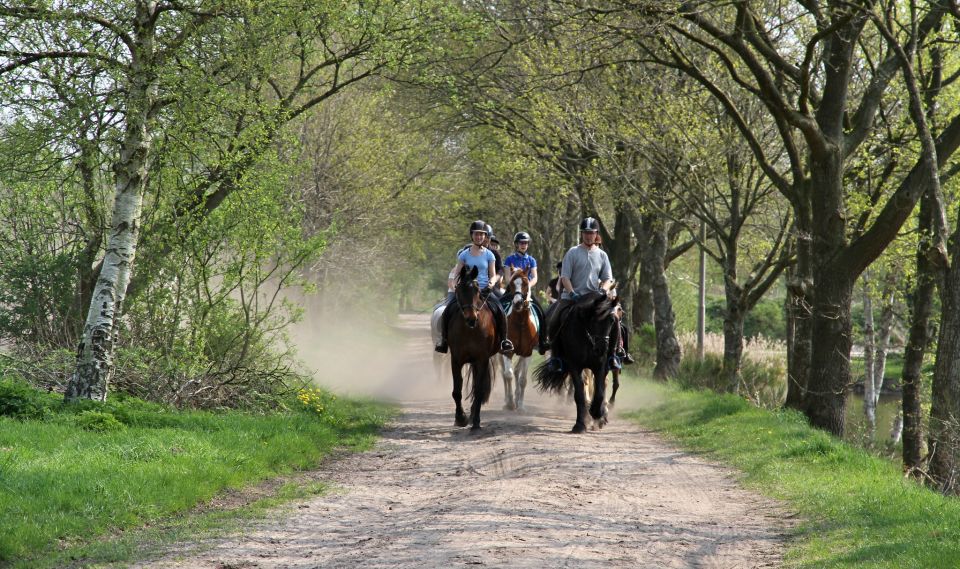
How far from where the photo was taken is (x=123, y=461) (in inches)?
372

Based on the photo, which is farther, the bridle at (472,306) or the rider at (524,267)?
the rider at (524,267)

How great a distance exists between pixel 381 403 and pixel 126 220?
859 cm

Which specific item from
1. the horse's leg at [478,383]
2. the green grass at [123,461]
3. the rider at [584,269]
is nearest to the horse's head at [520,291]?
the rider at [584,269]

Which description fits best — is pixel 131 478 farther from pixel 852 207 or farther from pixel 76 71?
pixel 852 207

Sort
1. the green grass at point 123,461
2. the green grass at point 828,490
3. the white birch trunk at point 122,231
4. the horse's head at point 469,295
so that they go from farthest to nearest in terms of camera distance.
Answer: the horse's head at point 469,295, the white birch trunk at point 122,231, the green grass at point 123,461, the green grass at point 828,490

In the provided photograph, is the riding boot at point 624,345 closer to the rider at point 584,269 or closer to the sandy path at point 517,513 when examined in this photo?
the rider at point 584,269

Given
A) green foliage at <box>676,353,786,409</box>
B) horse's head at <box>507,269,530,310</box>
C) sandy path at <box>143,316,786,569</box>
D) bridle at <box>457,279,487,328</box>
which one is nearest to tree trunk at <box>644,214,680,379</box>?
green foliage at <box>676,353,786,409</box>

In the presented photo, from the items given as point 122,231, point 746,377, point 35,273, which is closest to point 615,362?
point 122,231

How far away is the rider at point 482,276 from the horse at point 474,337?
22 cm

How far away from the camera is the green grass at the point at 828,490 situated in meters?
7.16

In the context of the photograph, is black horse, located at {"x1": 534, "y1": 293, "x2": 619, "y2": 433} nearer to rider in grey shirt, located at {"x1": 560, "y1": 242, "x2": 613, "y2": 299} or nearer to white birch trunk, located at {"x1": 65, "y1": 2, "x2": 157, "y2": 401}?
rider in grey shirt, located at {"x1": 560, "y1": 242, "x2": 613, "y2": 299}

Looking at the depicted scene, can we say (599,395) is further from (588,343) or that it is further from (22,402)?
(22,402)

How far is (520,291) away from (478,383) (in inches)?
103

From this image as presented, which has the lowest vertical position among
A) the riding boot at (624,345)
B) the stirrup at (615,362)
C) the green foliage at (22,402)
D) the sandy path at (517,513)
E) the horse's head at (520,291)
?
the sandy path at (517,513)
